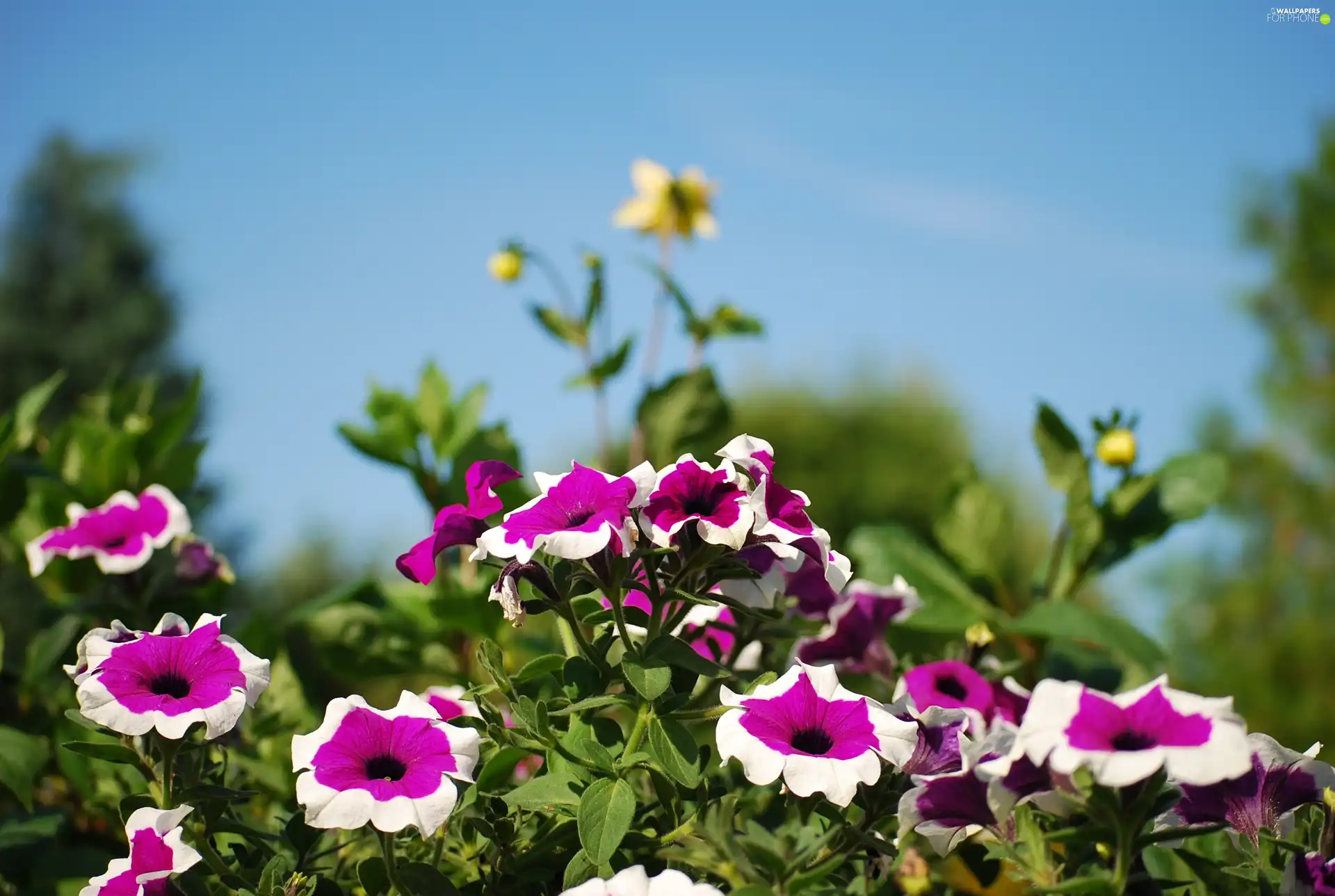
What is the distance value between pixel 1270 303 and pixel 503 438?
13911 millimetres

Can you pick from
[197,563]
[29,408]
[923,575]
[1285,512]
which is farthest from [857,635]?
[1285,512]

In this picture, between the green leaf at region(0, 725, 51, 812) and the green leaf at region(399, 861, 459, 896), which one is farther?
the green leaf at region(0, 725, 51, 812)

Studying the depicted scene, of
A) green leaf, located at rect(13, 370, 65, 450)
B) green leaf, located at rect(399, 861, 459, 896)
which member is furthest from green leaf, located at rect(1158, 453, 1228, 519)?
green leaf, located at rect(13, 370, 65, 450)

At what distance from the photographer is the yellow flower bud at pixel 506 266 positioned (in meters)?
2.21

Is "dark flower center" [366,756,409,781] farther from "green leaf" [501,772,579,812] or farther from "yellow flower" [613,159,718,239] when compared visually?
"yellow flower" [613,159,718,239]

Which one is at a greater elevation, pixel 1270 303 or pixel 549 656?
pixel 549 656

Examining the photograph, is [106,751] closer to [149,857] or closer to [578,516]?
[149,857]

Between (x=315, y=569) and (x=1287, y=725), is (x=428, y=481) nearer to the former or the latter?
(x=1287, y=725)

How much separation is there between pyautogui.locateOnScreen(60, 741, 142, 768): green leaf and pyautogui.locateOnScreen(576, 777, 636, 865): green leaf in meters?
0.41

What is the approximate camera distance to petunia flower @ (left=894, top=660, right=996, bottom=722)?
115 cm

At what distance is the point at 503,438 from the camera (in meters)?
1.67

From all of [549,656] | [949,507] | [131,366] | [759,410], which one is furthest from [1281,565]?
[131,366]

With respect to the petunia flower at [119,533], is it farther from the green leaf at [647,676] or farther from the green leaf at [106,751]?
the green leaf at [647,676]

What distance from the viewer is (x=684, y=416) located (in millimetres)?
1654
